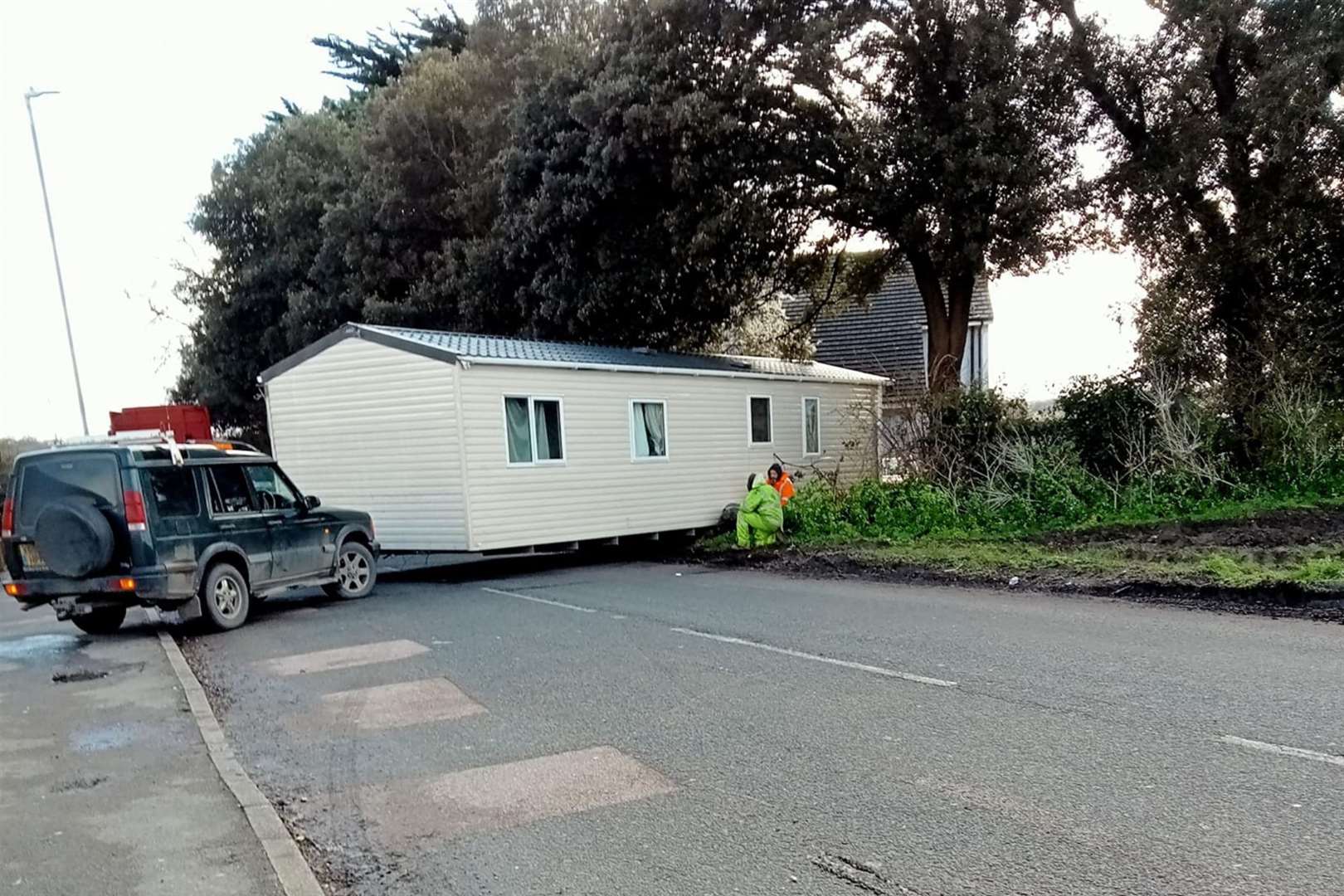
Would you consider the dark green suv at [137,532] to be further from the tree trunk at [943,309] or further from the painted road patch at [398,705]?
the tree trunk at [943,309]

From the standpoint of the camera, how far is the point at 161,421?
18.3 meters

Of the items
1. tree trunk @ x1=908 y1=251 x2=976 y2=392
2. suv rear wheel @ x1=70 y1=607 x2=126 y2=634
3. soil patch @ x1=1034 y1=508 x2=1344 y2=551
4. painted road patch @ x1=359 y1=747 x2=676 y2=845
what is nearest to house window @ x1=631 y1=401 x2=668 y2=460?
tree trunk @ x1=908 y1=251 x2=976 y2=392

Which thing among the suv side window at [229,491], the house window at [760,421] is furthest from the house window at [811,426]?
the suv side window at [229,491]

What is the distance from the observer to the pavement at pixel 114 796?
4176 millimetres

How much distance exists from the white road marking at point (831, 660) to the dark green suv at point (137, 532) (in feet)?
16.1

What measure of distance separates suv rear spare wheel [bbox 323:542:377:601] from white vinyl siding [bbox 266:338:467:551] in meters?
1.35

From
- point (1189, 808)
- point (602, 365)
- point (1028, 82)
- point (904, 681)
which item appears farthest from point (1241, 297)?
point (1189, 808)

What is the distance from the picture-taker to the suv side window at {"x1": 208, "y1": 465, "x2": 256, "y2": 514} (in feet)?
35.1

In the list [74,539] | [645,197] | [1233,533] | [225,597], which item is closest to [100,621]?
[225,597]

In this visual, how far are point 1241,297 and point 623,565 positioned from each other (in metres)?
11.1

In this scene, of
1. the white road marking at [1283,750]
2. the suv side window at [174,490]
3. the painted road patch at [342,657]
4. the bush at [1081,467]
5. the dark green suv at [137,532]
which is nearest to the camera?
the white road marking at [1283,750]

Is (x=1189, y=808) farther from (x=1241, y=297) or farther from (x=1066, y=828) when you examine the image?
(x=1241, y=297)

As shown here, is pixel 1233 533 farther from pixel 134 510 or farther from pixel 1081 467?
pixel 134 510

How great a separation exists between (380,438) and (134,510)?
5.05 meters
